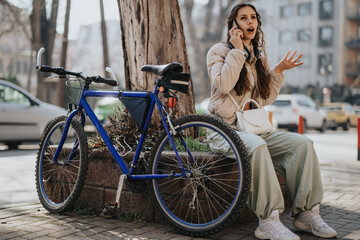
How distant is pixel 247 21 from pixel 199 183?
141 cm

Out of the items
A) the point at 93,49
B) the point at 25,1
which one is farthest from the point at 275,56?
the point at 25,1

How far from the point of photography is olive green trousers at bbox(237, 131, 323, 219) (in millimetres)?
3354

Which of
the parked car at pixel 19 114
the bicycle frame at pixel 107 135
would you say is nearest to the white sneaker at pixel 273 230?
the bicycle frame at pixel 107 135

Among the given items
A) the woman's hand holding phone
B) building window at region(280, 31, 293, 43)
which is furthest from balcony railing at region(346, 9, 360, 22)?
the woman's hand holding phone

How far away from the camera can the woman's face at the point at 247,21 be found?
12.9ft

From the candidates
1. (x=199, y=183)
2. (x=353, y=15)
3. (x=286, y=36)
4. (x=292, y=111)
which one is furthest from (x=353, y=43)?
(x=199, y=183)

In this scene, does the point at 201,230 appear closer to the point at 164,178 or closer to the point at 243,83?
the point at 164,178

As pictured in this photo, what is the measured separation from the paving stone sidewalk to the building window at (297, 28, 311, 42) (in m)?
49.5

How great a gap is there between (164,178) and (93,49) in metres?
77.7

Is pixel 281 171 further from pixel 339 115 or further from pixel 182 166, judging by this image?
pixel 339 115

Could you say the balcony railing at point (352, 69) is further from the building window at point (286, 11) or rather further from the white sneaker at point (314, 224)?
the white sneaker at point (314, 224)

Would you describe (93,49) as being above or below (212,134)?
above

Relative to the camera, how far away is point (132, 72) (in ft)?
16.9

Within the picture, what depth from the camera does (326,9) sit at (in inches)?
1986
